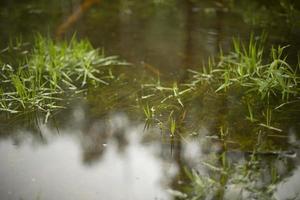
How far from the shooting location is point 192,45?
483 centimetres

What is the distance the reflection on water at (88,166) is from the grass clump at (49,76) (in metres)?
0.40

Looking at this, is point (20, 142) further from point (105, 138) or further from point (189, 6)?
point (189, 6)

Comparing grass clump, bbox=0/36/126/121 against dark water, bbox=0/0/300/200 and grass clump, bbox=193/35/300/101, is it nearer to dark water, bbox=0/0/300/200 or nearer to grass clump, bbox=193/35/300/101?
dark water, bbox=0/0/300/200

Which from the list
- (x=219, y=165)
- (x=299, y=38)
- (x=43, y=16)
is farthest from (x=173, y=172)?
(x=43, y=16)

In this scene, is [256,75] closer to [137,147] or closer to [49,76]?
[137,147]

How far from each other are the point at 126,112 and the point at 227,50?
66.9 inches

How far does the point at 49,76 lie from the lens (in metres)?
4.00

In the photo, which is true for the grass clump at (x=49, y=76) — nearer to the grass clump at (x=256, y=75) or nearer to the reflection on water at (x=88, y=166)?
the reflection on water at (x=88, y=166)

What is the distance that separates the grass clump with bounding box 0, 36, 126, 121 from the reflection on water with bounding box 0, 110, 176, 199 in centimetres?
40

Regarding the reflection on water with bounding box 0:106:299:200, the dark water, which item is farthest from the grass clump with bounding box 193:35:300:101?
the reflection on water with bounding box 0:106:299:200

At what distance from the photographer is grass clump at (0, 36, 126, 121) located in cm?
357

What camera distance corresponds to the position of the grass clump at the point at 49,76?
3.57 metres

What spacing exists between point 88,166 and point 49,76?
58.0 inches

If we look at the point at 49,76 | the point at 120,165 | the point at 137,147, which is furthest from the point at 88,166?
the point at 49,76
